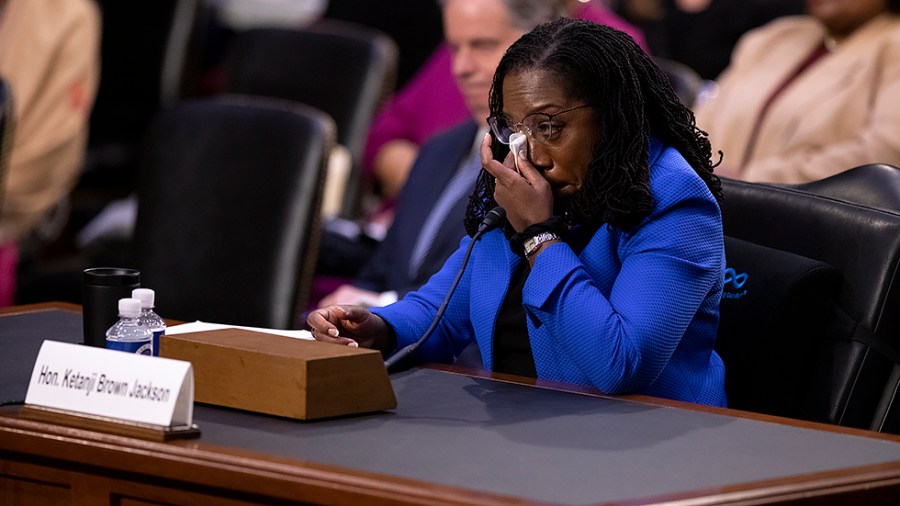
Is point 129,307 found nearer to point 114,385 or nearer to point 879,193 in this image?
point 114,385

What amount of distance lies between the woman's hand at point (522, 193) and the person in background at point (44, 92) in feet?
9.11

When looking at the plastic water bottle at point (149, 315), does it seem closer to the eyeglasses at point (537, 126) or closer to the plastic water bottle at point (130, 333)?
the plastic water bottle at point (130, 333)

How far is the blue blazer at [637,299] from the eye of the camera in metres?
1.57

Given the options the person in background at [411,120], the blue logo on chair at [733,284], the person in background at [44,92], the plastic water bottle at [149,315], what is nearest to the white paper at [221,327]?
the plastic water bottle at [149,315]

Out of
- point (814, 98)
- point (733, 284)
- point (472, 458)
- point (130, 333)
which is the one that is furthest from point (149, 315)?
point (814, 98)

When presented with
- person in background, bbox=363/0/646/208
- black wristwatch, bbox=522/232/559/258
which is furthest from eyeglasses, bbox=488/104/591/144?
person in background, bbox=363/0/646/208

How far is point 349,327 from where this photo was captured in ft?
5.70

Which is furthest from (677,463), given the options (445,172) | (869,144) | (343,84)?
(343,84)

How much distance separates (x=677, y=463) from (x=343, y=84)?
272 centimetres

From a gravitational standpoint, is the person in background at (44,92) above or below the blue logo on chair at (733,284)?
below

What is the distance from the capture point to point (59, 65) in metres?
4.27

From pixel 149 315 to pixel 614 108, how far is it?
607mm

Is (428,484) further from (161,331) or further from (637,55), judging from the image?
(637,55)

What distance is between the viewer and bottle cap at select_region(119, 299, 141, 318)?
1.54 meters
